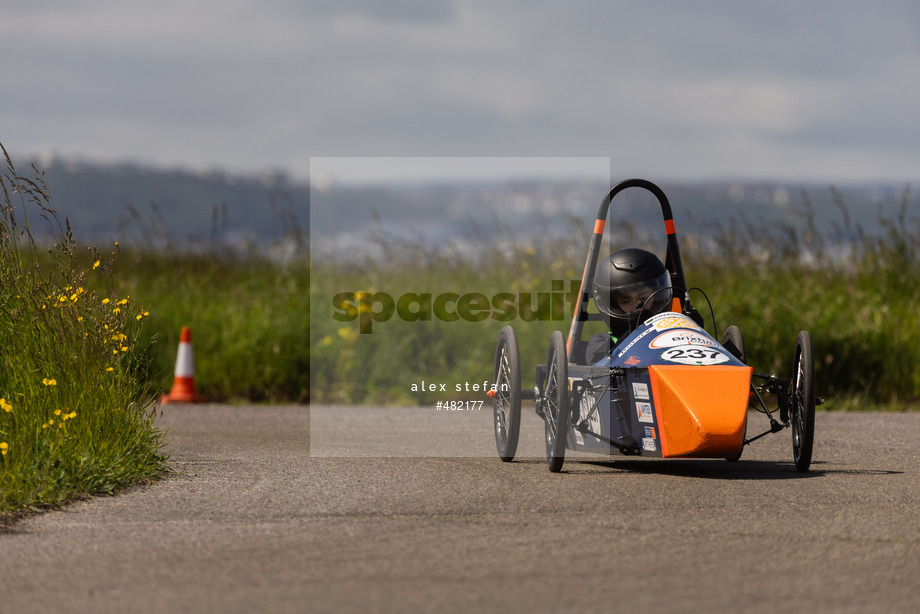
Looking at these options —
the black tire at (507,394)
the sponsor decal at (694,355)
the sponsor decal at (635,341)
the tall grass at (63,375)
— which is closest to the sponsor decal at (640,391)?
the sponsor decal at (694,355)

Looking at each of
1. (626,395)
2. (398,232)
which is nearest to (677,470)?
(626,395)

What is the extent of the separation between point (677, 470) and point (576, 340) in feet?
3.82

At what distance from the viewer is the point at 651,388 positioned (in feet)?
23.9

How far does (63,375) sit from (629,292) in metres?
3.82

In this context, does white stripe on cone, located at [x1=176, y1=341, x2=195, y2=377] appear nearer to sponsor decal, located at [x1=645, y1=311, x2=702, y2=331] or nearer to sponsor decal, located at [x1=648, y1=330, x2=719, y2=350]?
sponsor decal, located at [x1=645, y1=311, x2=702, y2=331]

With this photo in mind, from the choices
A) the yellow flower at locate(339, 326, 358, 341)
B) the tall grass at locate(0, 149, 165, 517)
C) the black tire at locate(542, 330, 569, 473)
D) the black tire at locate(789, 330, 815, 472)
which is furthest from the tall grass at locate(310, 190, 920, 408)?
the tall grass at locate(0, 149, 165, 517)

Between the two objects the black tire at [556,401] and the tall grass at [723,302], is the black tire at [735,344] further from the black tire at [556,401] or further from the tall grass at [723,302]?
the tall grass at [723,302]

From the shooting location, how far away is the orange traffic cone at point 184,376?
13.4 metres

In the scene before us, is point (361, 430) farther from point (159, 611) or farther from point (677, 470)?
point (159, 611)

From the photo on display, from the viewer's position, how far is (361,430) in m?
10.6

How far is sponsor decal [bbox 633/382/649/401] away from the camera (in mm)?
7367

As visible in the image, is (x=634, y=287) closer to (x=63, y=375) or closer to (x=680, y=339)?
(x=680, y=339)

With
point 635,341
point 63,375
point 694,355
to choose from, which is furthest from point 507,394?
point 63,375

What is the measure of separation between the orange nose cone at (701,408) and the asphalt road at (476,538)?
0.28 meters
